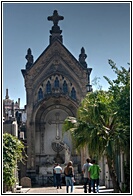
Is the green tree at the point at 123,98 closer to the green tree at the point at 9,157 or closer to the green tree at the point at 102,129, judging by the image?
the green tree at the point at 102,129

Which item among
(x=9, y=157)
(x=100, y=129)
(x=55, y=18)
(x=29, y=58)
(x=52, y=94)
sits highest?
(x=55, y=18)

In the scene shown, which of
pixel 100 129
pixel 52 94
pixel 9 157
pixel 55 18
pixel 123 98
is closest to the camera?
pixel 123 98

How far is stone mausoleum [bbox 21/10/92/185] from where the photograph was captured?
44250 millimetres

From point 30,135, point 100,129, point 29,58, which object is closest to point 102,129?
point 100,129

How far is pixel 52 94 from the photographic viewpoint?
43.9 metres

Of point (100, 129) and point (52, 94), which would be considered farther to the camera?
point (52, 94)

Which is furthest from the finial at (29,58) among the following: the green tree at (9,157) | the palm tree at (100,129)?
the green tree at (9,157)

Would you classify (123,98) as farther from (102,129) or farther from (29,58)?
(29,58)

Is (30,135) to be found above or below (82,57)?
below

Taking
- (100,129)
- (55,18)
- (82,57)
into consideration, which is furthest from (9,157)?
(55,18)

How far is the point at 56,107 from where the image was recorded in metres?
45.2

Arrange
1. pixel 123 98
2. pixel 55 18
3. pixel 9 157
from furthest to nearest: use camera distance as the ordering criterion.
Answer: pixel 55 18 → pixel 9 157 → pixel 123 98

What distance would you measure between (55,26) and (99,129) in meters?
29.9

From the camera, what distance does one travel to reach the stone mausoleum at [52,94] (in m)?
44.2
